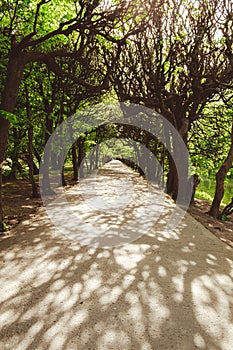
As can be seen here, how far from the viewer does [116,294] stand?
488 cm

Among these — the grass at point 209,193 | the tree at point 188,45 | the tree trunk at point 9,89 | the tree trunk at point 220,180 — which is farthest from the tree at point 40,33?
the grass at point 209,193

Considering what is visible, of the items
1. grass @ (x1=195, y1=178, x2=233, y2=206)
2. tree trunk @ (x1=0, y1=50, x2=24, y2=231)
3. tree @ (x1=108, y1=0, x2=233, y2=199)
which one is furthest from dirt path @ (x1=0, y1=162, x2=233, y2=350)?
grass @ (x1=195, y1=178, x2=233, y2=206)

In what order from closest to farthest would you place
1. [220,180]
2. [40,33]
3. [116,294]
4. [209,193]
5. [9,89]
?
[116,294] → [9,89] → [40,33] → [220,180] → [209,193]

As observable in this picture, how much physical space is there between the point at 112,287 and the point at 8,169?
13430 mm

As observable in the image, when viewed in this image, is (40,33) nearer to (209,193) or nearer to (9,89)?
(9,89)

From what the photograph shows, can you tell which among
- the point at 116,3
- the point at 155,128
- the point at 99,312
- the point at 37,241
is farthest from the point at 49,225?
the point at 155,128

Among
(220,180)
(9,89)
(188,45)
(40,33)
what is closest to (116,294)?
(9,89)

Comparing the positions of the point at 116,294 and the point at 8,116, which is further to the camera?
the point at 8,116

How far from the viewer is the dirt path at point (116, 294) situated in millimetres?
3797

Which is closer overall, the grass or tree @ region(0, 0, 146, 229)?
tree @ region(0, 0, 146, 229)

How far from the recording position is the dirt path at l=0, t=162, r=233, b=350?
3.80 m

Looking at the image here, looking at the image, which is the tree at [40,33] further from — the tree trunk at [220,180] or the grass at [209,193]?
the grass at [209,193]

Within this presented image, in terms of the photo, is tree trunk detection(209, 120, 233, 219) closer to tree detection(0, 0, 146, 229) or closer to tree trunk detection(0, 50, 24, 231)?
tree detection(0, 0, 146, 229)

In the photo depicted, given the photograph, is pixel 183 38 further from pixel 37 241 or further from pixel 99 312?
pixel 99 312
